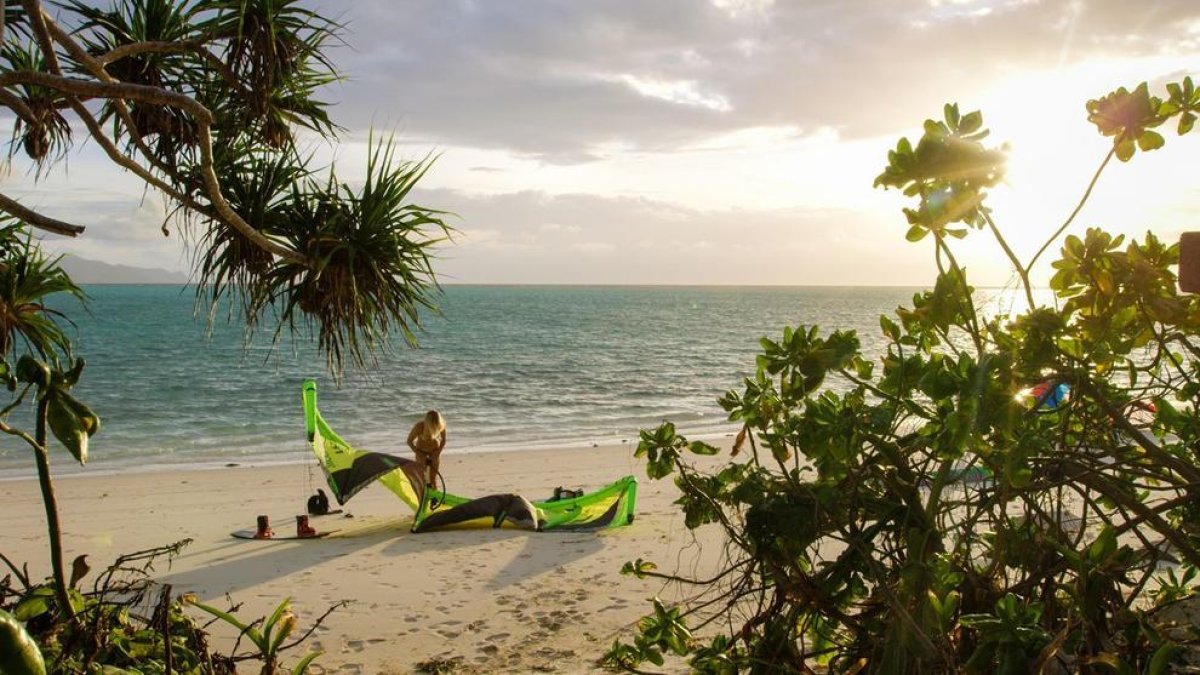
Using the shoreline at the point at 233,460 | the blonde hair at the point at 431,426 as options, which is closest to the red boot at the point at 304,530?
the blonde hair at the point at 431,426

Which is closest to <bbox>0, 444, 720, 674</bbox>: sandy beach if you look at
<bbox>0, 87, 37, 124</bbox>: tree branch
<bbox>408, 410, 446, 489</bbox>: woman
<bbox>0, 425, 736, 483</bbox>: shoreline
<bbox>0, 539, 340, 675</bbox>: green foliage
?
<bbox>408, 410, 446, 489</bbox>: woman

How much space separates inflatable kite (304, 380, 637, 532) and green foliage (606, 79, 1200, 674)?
520 cm

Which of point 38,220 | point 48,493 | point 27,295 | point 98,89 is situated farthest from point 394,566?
point 48,493

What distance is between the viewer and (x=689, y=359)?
1539 inches

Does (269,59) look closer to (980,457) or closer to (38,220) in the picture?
(38,220)

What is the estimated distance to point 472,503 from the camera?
292 inches

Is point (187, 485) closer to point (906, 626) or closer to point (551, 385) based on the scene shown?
point (906, 626)

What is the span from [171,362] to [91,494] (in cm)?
2902

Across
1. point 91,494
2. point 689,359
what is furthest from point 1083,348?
point 689,359

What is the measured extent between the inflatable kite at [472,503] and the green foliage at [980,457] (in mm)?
5200

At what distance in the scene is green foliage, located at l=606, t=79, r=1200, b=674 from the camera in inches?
63.1

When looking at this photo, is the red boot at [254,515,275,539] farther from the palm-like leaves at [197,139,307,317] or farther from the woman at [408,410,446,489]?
the palm-like leaves at [197,139,307,317]

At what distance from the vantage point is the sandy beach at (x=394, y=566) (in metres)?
4.66

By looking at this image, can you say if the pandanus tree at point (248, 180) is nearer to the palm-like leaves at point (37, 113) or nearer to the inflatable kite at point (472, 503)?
the palm-like leaves at point (37, 113)
